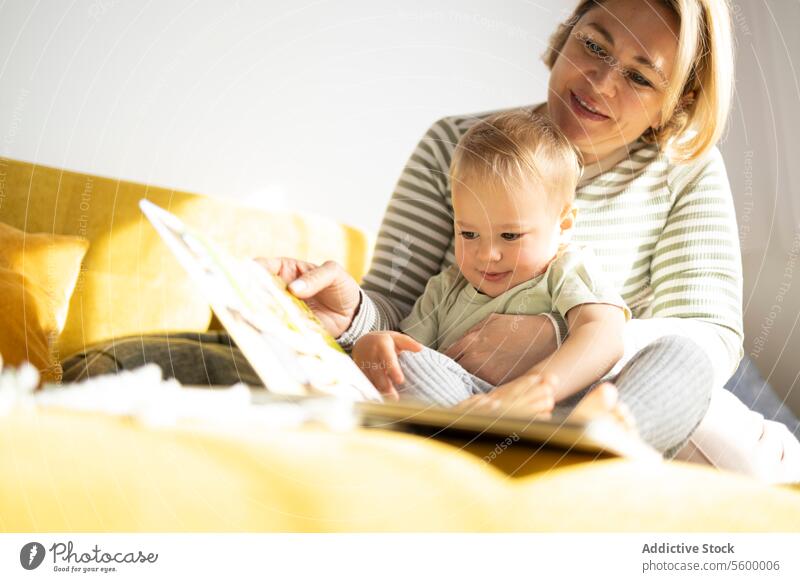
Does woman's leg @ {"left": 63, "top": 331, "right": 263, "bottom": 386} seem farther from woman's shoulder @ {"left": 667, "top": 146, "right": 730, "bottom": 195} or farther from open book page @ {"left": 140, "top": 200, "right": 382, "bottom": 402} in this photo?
woman's shoulder @ {"left": 667, "top": 146, "right": 730, "bottom": 195}

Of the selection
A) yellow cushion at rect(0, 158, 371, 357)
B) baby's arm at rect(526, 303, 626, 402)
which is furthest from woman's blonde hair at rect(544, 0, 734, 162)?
yellow cushion at rect(0, 158, 371, 357)

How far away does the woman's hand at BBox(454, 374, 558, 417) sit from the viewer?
0.44 m

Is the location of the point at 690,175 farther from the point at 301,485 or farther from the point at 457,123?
the point at 301,485

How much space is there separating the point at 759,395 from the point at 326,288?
1.08 feet

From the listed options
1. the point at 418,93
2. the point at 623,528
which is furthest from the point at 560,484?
the point at 418,93

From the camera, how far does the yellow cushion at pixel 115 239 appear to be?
537mm

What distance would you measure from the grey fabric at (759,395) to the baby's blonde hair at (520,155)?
0.20 meters

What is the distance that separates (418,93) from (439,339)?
200mm

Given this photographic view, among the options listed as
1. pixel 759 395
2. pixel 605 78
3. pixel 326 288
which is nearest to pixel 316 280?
pixel 326 288

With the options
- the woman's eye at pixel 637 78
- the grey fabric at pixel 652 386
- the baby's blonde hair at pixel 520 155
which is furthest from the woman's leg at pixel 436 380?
the woman's eye at pixel 637 78

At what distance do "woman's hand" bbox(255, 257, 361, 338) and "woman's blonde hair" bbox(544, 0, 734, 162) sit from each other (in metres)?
0.21

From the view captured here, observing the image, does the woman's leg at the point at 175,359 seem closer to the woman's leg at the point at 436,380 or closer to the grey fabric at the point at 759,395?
the woman's leg at the point at 436,380

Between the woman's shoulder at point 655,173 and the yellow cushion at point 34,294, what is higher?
the woman's shoulder at point 655,173

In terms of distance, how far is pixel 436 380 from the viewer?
1.49ft
